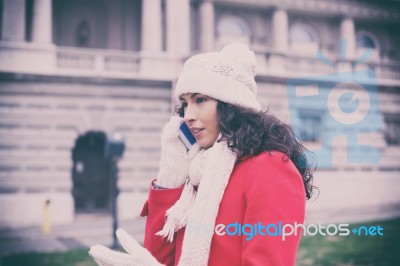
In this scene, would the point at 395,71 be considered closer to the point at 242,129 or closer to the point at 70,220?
the point at 70,220

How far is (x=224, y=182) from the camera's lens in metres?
1.71

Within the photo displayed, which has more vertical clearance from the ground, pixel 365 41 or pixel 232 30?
pixel 232 30

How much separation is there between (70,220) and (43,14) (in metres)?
6.15

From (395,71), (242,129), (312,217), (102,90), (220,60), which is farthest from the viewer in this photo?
(395,71)

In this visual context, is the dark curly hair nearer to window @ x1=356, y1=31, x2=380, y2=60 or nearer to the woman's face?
the woman's face

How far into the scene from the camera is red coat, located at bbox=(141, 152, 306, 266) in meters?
1.49

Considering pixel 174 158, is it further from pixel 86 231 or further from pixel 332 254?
pixel 86 231

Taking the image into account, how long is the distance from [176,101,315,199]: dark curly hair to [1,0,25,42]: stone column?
11897 millimetres

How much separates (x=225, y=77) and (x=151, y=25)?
12.4 meters

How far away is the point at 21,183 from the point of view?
11570 mm

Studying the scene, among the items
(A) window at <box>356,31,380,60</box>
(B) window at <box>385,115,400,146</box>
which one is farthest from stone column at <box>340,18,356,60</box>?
(B) window at <box>385,115,400,146</box>

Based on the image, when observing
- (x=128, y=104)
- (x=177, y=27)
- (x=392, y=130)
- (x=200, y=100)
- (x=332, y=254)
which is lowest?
(x=332, y=254)

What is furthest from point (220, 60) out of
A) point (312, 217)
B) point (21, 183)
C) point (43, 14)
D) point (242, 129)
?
point (43, 14)

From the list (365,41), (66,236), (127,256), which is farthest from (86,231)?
(365,41)
